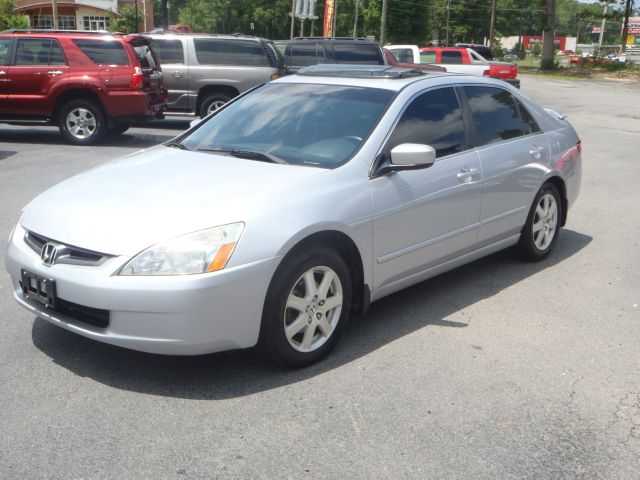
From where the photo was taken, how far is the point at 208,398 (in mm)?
3906

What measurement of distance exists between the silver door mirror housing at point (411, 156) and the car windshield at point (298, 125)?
0.85ft

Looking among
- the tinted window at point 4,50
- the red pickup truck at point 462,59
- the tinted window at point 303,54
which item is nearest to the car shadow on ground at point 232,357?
the tinted window at point 4,50

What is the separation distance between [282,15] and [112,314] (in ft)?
284

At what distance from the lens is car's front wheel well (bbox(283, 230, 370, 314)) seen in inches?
165

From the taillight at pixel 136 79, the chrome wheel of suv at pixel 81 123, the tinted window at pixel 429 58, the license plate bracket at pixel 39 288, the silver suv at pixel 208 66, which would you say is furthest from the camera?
the tinted window at pixel 429 58

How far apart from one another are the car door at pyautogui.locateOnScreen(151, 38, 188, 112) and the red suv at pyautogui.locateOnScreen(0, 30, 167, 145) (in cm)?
214

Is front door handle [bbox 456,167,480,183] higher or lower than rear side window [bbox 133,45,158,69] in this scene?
lower

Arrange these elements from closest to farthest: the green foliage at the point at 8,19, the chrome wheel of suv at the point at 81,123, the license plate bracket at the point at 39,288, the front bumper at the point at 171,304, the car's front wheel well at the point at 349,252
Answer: the front bumper at the point at 171,304 < the license plate bracket at the point at 39,288 < the car's front wheel well at the point at 349,252 < the chrome wheel of suv at the point at 81,123 < the green foliage at the point at 8,19

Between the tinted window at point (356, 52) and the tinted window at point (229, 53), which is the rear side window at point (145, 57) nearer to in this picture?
the tinted window at point (229, 53)

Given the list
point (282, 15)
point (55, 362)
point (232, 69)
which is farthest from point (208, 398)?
point (282, 15)

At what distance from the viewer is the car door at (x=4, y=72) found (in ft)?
42.2

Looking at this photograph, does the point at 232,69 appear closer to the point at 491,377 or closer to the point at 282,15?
the point at 491,377

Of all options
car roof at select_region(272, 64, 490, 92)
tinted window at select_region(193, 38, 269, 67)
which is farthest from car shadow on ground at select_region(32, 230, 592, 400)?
tinted window at select_region(193, 38, 269, 67)

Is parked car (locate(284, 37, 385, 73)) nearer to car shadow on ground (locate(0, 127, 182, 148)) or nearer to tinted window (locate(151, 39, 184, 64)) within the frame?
tinted window (locate(151, 39, 184, 64))
